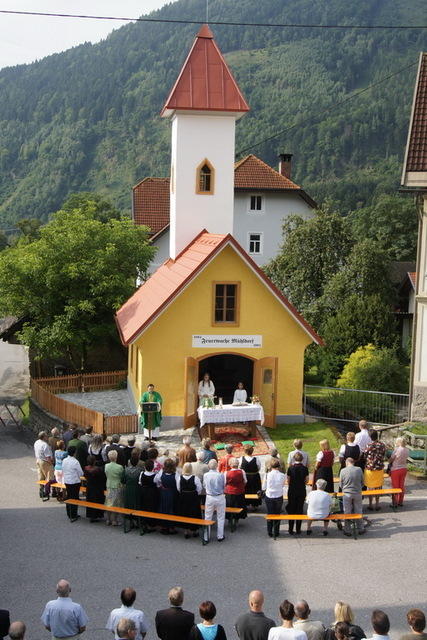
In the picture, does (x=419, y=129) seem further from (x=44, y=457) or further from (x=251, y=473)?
(x=44, y=457)

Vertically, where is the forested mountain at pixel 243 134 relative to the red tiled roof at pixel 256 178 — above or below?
above

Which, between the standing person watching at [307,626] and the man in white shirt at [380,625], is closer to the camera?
the man in white shirt at [380,625]

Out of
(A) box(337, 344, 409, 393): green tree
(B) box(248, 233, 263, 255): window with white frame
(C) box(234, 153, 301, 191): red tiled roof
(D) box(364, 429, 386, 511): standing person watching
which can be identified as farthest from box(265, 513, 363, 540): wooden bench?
(B) box(248, 233, 263, 255): window with white frame

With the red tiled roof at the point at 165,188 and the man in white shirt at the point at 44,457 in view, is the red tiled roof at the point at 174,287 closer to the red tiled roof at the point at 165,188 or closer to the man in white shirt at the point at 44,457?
the man in white shirt at the point at 44,457

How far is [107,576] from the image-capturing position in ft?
39.3

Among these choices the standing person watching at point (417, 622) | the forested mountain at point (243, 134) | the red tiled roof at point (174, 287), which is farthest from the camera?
the forested mountain at point (243, 134)

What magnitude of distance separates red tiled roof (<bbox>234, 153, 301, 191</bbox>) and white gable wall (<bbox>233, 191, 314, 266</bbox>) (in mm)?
610

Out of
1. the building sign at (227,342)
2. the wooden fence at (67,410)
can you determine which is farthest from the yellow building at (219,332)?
the wooden fence at (67,410)

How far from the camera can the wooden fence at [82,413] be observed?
2162 centimetres

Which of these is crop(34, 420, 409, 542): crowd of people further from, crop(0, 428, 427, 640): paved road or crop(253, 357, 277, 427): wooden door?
crop(253, 357, 277, 427): wooden door

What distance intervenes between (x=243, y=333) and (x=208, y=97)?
8.61 m

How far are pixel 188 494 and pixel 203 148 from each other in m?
14.9

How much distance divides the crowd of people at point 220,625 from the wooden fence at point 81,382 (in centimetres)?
1866

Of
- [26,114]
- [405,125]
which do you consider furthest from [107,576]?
[26,114]
